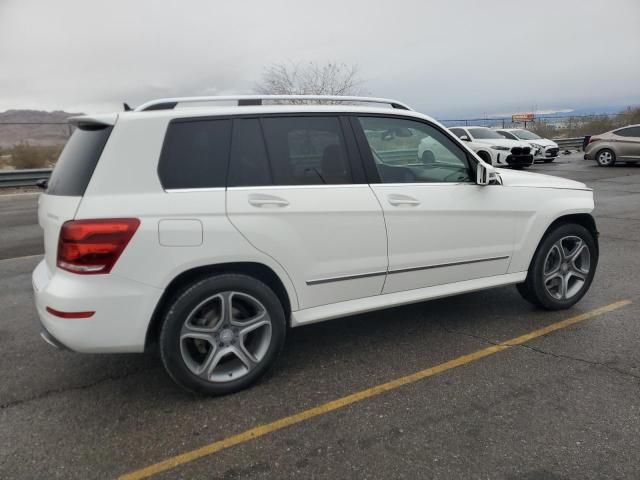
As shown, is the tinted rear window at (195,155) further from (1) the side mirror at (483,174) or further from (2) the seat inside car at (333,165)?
(1) the side mirror at (483,174)

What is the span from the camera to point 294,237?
3225 mm

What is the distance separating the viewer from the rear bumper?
9.14 feet

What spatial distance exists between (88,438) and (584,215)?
4234mm

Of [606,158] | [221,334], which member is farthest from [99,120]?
[606,158]

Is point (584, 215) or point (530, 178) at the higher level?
point (530, 178)

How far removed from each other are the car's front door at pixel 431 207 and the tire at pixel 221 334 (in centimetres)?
96

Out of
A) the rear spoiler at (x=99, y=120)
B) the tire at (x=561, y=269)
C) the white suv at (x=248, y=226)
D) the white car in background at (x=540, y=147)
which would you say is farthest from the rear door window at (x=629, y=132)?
the rear spoiler at (x=99, y=120)

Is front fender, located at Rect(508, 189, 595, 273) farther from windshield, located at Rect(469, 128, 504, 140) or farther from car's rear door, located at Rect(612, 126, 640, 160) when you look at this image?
car's rear door, located at Rect(612, 126, 640, 160)

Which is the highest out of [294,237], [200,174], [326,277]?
[200,174]

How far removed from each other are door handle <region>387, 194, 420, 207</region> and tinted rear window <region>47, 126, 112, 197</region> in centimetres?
184

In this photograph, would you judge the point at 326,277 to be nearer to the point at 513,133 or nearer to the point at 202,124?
the point at 202,124

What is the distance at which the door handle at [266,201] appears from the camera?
3117 mm

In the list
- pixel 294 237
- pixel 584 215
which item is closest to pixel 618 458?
pixel 294 237

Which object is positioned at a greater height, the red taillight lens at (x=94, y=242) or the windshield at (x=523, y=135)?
the windshield at (x=523, y=135)
